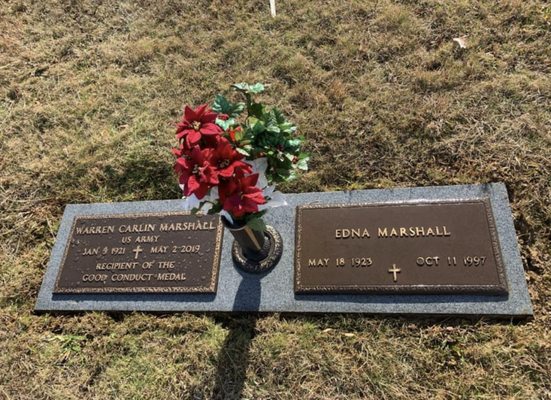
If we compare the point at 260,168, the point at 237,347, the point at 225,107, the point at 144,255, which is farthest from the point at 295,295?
→ the point at 225,107

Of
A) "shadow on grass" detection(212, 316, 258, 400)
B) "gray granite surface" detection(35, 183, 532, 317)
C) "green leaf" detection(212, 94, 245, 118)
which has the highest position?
"green leaf" detection(212, 94, 245, 118)

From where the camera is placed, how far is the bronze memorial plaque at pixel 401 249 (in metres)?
2.57

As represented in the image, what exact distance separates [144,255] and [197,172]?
4.76 ft

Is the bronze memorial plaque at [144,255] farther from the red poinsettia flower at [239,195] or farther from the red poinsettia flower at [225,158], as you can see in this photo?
the red poinsettia flower at [225,158]

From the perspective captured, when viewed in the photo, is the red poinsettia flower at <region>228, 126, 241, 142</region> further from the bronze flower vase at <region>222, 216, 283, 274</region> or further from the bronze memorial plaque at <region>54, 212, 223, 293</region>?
the bronze memorial plaque at <region>54, 212, 223, 293</region>

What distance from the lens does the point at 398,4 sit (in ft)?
13.0

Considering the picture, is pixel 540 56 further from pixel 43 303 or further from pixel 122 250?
pixel 43 303

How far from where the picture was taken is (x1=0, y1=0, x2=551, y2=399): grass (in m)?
2.58

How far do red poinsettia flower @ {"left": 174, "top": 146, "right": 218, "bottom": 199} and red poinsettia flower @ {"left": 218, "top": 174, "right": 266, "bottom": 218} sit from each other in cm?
9

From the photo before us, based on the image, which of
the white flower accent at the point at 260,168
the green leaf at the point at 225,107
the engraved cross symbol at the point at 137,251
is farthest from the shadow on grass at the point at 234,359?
the green leaf at the point at 225,107

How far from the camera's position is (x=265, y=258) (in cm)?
290

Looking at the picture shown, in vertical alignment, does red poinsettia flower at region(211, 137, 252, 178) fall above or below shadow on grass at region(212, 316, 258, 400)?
above

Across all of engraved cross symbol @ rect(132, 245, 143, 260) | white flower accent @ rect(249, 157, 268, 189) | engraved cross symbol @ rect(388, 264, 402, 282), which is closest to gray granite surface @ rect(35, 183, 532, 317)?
engraved cross symbol @ rect(388, 264, 402, 282)

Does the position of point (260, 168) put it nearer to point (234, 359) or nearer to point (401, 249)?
point (401, 249)
